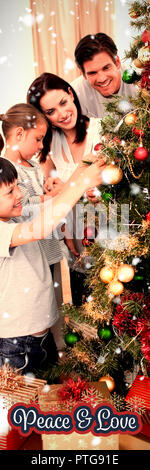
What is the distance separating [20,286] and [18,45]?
757mm

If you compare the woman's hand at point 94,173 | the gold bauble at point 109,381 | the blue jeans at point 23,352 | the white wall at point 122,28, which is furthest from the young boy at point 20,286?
the white wall at point 122,28

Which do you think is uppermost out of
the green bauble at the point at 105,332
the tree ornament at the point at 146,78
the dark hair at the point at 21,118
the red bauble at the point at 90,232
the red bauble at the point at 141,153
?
the tree ornament at the point at 146,78

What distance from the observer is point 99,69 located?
1.13 metres

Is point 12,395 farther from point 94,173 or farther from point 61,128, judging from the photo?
point 61,128

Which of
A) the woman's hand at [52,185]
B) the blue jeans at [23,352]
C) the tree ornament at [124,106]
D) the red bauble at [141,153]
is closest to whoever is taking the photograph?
the red bauble at [141,153]

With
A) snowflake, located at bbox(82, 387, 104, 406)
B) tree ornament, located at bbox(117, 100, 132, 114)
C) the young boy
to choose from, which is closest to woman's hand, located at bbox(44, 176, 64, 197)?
the young boy

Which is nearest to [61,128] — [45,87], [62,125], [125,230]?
[62,125]

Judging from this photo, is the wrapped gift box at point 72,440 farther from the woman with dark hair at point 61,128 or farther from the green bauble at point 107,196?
the woman with dark hair at point 61,128

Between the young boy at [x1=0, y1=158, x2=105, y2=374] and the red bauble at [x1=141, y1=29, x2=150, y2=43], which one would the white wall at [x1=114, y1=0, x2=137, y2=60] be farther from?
the young boy at [x1=0, y1=158, x2=105, y2=374]

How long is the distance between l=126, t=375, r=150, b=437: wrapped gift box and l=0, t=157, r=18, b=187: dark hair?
0.63m

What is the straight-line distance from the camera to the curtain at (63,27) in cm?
117

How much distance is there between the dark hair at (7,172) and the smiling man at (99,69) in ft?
1.15

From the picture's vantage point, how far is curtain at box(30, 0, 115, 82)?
3.84ft

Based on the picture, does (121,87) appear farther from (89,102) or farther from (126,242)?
(126,242)
